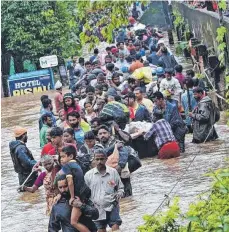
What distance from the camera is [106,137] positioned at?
41.4 feet

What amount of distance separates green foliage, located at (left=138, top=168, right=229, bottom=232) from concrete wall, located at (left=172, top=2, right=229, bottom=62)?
1250 centimetres

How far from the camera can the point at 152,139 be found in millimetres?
16297

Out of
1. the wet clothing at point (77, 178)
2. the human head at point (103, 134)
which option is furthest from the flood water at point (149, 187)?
the wet clothing at point (77, 178)

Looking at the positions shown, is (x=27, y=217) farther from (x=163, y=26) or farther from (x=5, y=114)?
(x=163, y=26)

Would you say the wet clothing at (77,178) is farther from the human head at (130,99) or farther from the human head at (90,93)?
the human head at (90,93)

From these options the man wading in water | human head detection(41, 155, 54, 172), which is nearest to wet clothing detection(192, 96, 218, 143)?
the man wading in water

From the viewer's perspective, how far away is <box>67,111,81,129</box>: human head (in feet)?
46.5

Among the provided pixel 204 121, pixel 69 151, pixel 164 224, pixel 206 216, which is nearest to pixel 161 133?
pixel 204 121

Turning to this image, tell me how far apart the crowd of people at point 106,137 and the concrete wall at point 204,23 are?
4.73 ft

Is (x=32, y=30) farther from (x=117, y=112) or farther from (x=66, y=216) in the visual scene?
(x=66, y=216)

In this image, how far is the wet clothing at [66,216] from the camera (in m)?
10.2

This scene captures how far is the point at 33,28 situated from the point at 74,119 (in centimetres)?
2209

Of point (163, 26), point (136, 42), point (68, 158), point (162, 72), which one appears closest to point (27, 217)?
point (68, 158)

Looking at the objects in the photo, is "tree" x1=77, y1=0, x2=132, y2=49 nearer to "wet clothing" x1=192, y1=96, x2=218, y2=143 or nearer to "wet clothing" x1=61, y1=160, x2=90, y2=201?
"wet clothing" x1=61, y1=160, x2=90, y2=201
